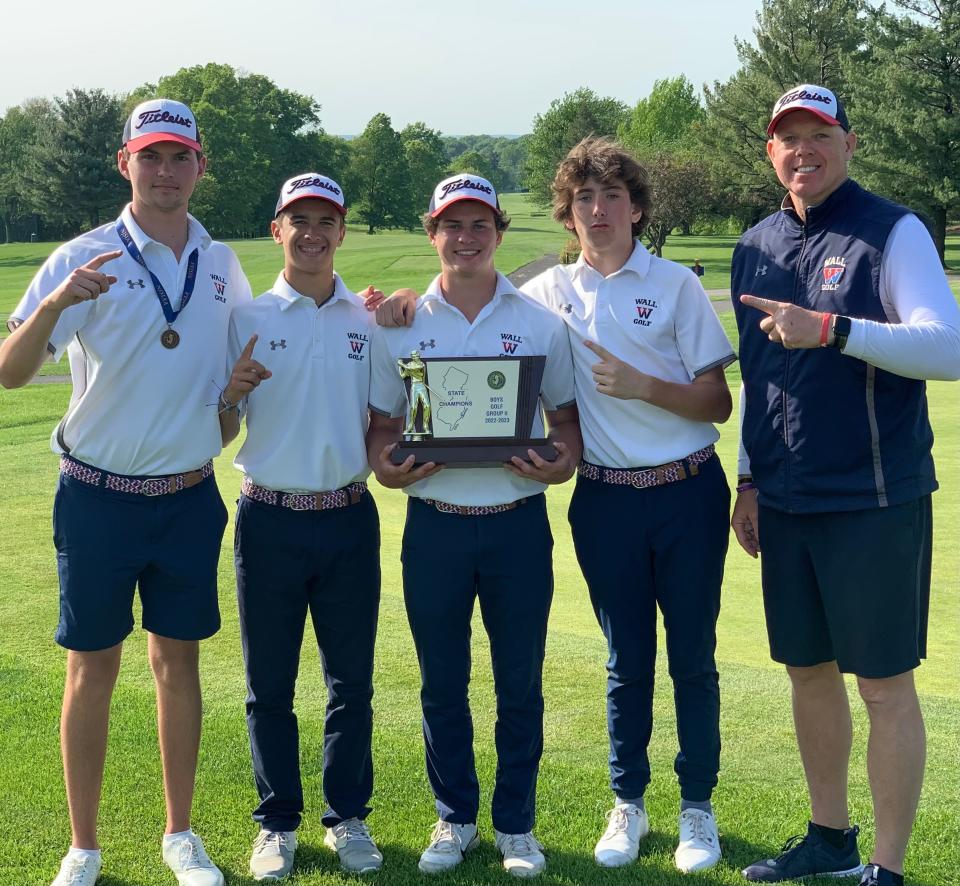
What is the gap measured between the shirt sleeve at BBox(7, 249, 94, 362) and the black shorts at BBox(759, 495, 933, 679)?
2.43 meters

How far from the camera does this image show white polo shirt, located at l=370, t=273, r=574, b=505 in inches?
156

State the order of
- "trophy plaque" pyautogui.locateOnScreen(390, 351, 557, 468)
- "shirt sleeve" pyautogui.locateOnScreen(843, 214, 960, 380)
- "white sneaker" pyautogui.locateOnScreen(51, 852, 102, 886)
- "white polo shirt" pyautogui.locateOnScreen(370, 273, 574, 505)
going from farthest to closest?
"white polo shirt" pyautogui.locateOnScreen(370, 273, 574, 505) → "trophy plaque" pyautogui.locateOnScreen(390, 351, 557, 468) → "white sneaker" pyautogui.locateOnScreen(51, 852, 102, 886) → "shirt sleeve" pyautogui.locateOnScreen(843, 214, 960, 380)

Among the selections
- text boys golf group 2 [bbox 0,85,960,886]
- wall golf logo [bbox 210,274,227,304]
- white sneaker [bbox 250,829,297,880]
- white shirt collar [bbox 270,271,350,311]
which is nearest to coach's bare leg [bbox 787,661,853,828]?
text boys golf group 2 [bbox 0,85,960,886]

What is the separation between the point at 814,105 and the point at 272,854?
3.12 meters

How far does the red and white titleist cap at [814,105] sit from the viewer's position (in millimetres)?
3738

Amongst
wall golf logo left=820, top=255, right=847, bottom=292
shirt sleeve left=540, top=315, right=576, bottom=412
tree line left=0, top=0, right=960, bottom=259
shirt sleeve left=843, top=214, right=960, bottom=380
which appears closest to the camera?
shirt sleeve left=843, top=214, right=960, bottom=380

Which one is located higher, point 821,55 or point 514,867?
point 821,55

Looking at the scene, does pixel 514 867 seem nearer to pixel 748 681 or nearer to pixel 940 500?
pixel 748 681

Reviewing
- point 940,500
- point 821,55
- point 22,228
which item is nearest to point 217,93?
point 22,228

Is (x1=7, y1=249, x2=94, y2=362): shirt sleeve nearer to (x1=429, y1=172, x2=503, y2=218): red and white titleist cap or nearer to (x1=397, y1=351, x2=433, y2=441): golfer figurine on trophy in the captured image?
(x1=397, y1=351, x2=433, y2=441): golfer figurine on trophy

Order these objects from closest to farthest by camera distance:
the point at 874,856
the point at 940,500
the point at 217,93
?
the point at 874,856 < the point at 940,500 < the point at 217,93

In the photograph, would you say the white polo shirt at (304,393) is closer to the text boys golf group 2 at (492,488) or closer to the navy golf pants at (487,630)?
the text boys golf group 2 at (492,488)

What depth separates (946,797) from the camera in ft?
14.6

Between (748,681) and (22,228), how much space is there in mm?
83663
